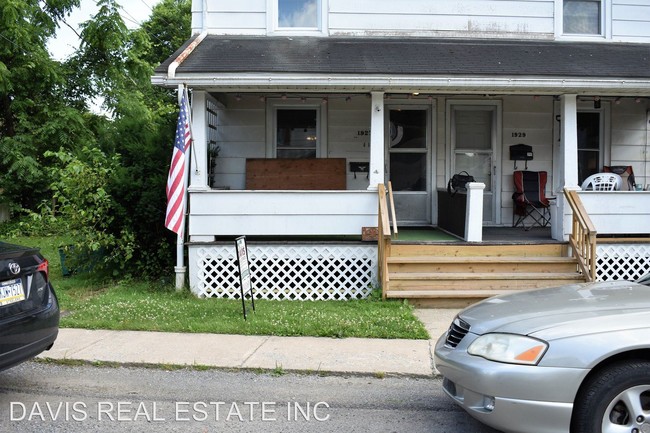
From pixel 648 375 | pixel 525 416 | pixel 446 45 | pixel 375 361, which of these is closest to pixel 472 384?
pixel 525 416

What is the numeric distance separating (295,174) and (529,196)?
454 centimetres

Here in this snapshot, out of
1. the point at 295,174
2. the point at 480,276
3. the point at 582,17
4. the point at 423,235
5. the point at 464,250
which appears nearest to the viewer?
the point at 480,276

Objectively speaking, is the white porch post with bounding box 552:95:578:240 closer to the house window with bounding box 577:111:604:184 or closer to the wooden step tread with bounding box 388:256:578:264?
the wooden step tread with bounding box 388:256:578:264

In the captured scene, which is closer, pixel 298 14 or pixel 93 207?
pixel 93 207

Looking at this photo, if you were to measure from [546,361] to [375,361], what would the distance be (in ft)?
8.24

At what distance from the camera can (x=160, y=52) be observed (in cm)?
3052

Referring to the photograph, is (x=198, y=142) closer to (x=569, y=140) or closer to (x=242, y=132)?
(x=242, y=132)

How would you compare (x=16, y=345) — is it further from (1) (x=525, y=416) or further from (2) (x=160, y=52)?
(2) (x=160, y=52)

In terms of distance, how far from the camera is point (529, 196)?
10555 millimetres

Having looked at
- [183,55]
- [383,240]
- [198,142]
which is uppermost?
[183,55]

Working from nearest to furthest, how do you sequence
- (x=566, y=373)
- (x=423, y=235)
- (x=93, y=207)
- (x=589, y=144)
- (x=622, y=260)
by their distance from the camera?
(x=566, y=373) < (x=622, y=260) < (x=93, y=207) < (x=423, y=235) < (x=589, y=144)

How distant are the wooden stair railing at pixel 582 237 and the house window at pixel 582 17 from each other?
4.14 m

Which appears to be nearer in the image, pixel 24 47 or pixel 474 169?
pixel 474 169

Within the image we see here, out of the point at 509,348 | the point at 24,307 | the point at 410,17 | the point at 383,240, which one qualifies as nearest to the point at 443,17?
the point at 410,17
